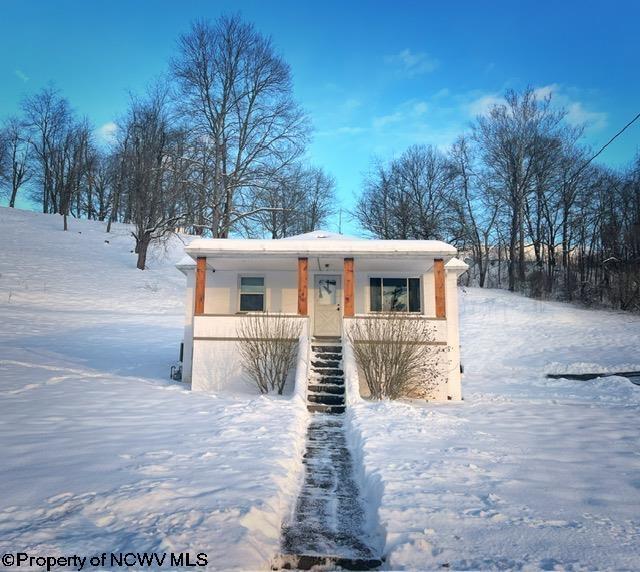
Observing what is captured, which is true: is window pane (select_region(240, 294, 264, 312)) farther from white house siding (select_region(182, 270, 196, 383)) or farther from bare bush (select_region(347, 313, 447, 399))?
bare bush (select_region(347, 313, 447, 399))

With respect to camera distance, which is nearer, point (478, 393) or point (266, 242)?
point (266, 242)

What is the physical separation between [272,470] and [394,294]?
9840mm

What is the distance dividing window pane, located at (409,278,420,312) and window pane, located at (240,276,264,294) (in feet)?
15.4

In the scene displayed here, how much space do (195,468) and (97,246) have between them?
3180 centimetres

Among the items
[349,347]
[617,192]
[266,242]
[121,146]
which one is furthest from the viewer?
[121,146]

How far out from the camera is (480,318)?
24.1 meters

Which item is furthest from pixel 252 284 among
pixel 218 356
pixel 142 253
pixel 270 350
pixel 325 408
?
pixel 142 253

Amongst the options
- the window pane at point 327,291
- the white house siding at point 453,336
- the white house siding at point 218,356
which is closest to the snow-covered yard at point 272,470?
the white house siding at point 453,336

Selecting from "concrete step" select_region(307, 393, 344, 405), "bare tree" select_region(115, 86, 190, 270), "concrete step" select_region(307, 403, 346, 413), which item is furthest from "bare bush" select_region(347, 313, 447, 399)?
"bare tree" select_region(115, 86, 190, 270)

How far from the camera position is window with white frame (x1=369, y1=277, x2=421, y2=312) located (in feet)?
46.0

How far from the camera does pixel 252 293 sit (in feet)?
46.8

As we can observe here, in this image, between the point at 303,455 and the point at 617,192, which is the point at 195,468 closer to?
the point at 303,455

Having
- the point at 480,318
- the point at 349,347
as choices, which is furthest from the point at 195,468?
the point at 480,318

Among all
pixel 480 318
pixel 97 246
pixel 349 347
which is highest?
pixel 97 246
